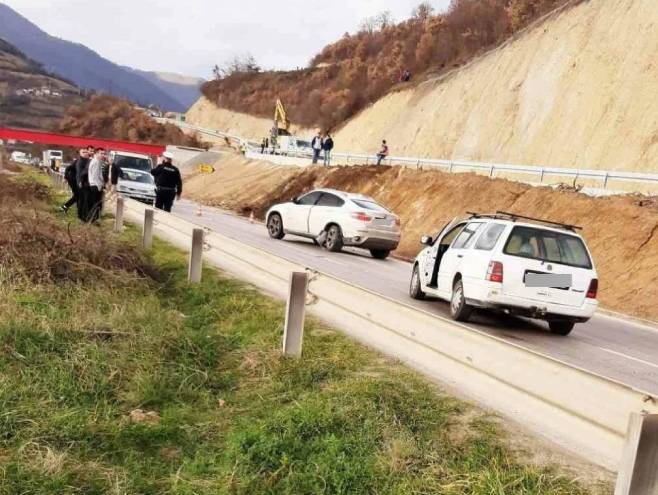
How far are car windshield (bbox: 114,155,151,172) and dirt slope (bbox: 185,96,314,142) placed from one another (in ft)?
186

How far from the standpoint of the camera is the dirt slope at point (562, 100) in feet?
86.0

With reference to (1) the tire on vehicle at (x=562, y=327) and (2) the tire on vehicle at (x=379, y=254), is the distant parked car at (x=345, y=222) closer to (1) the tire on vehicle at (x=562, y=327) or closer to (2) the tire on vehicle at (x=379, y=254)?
(2) the tire on vehicle at (x=379, y=254)

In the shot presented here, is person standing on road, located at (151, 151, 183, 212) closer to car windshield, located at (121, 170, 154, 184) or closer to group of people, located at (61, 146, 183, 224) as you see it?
group of people, located at (61, 146, 183, 224)

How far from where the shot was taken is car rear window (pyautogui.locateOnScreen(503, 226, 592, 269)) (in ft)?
30.9

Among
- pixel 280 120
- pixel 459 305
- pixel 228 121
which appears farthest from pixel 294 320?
pixel 228 121

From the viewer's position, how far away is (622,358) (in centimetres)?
891

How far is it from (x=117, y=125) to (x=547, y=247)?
92.8 m

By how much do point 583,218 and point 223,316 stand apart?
14666 millimetres

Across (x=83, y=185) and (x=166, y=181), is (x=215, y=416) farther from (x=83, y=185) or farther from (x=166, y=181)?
(x=166, y=181)

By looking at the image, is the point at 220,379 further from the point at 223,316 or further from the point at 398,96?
the point at 398,96

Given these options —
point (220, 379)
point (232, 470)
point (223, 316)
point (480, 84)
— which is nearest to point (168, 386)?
point (220, 379)

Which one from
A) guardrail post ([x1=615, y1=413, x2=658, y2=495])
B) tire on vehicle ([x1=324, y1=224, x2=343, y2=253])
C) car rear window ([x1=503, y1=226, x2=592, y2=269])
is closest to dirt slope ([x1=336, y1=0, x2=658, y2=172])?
tire on vehicle ([x1=324, y1=224, x2=343, y2=253])

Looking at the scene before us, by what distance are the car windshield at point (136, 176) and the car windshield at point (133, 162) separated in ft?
2.87

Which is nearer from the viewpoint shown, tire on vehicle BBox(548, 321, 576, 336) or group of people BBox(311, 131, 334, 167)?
tire on vehicle BBox(548, 321, 576, 336)
